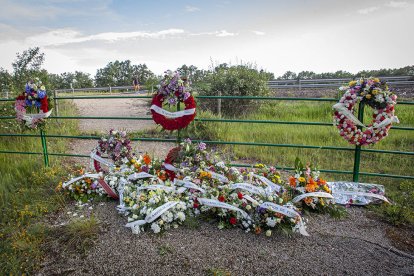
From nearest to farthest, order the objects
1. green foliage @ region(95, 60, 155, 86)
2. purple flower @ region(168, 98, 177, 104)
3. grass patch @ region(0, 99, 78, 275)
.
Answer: grass patch @ region(0, 99, 78, 275) → purple flower @ region(168, 98, 177, 104) → green foliage @ region(95, 60, 155, 86)

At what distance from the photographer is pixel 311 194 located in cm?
376

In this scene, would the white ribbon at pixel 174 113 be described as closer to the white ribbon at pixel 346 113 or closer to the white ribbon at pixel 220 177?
the white ribbon at pixel 220 177

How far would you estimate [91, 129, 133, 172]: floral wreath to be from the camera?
15.4 ft

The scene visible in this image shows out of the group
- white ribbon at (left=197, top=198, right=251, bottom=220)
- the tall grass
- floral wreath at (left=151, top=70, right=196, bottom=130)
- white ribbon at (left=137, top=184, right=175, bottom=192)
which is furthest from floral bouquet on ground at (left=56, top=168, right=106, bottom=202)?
the tall grass

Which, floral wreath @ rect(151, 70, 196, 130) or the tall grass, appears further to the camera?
the tall grass

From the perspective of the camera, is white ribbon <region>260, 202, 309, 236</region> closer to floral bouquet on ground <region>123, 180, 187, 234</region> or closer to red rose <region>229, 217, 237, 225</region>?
red rose <region>229, 217, 237, 225</region>

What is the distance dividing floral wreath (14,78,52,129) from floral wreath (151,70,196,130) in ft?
6.98

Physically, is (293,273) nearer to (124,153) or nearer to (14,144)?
(124,153)

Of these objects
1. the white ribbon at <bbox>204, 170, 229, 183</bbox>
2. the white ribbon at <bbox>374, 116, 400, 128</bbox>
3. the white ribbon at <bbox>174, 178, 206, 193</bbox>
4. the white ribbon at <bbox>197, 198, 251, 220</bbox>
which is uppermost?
the white ribbon at <bbox>374, 116, 400, 128</bbox>

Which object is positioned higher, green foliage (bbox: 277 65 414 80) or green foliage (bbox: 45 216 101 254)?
green foliage (bbox: 277 65 414 80)

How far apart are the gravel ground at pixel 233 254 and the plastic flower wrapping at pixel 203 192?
0.48 feet

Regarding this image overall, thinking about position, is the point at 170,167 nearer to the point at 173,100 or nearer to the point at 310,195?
the point at 173,100

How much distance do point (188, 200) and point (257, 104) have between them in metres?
7.47

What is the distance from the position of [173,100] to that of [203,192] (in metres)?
1.42
